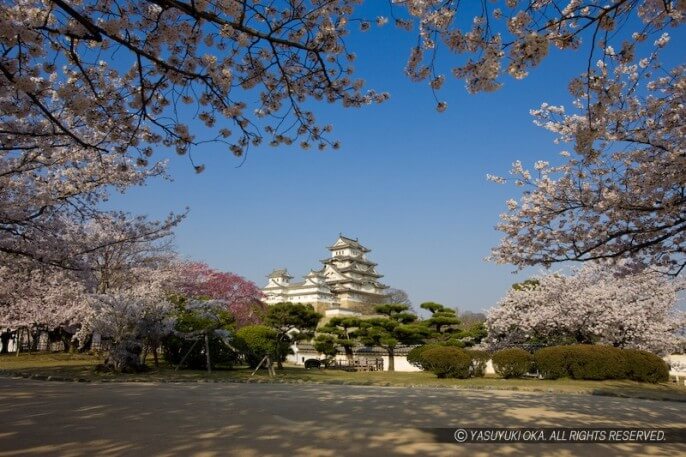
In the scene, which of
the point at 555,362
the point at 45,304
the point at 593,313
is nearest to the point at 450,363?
the point at 555,362

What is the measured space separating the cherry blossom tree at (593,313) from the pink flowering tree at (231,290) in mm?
14275

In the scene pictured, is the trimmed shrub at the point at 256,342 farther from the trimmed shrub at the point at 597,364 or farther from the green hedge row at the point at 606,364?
the trimmed shrub at the point at 597,364

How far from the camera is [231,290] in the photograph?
31.6 meters

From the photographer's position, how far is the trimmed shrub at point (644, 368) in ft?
49.2

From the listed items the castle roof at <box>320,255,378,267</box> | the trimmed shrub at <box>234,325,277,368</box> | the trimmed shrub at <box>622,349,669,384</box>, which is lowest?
the trimmed shrub at <box>622,349,669,384</box>

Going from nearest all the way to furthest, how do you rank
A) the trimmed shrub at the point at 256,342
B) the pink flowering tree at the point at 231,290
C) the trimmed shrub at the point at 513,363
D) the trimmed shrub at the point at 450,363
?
1. the trimmed shrub at the point at 513,363
2. the trimmed shrub at the point at 450,363
3. the trimmed shrub at the point at 256,342
4. the pink flowering tree at the point at 231,290

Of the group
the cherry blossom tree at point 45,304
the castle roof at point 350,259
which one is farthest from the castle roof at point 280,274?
the cherry blossom tree at point 45,304

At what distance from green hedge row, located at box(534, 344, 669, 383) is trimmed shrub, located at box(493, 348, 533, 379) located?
752 mm

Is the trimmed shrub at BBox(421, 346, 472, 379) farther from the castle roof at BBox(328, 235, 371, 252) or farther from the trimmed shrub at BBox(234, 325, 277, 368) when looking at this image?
the castle roof at BBox(328, 235, 371, 252)

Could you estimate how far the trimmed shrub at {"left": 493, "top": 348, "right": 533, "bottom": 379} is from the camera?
1579cm

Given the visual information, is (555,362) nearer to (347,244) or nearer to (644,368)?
(644,368)

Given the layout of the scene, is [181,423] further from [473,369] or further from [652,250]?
[473,369]

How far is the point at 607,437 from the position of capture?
5.19 m

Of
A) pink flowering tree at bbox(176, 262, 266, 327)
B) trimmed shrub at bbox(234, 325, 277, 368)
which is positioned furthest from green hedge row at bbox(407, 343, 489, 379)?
pink flowering tree at bbox(176, 262, 266, 327)
